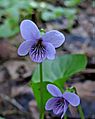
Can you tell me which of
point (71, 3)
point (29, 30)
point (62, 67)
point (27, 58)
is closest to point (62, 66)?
point (62, 67)

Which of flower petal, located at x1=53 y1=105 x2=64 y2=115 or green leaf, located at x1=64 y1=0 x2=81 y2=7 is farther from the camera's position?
green leaf, located at x1=64 y1=0 x2=81 y2=7

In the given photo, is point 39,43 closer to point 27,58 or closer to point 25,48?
point 25,48

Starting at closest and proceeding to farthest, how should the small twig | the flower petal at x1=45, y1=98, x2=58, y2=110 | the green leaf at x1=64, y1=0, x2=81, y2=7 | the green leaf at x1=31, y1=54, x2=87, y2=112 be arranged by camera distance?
the flower petal at x1=45, y1=98, x2=58, y2=110, the green leaf at x1=31, y1=54, x2=87, y2=112, the small twig, the green leaf at x1=64, y1=0, x2=81, y2=7

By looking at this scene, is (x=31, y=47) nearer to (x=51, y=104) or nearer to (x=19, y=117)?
(x=51, y=104)

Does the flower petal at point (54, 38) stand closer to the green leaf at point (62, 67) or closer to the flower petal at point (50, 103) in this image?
the flower petal at point (50, 103)

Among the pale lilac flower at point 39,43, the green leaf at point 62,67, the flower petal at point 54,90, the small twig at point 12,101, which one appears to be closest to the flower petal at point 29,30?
the pale lilac flower at point 39,43

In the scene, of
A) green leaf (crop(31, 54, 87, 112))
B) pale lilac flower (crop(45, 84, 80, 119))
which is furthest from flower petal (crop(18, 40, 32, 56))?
green leaf (crop(31, 54, 87, 112))

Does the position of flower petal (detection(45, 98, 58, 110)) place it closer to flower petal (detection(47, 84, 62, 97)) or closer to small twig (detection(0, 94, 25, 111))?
flower petal (detection(47, 84, 62, 97))
